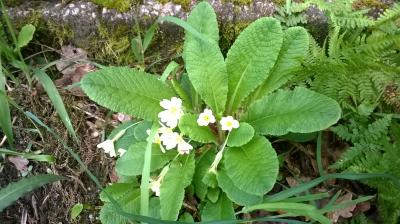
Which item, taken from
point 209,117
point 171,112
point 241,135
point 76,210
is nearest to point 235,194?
point 241,135

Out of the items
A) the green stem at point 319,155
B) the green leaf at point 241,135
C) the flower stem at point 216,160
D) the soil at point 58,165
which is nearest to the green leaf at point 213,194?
the flower stem at point 216,160

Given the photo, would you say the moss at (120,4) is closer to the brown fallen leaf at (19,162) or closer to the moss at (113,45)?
the moss at (113,45)

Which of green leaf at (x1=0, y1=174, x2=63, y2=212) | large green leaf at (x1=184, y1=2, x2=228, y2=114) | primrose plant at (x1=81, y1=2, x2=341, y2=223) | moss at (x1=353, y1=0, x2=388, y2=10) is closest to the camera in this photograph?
primrose plant at (x1=81, y1=2, x2=341, y2=223)

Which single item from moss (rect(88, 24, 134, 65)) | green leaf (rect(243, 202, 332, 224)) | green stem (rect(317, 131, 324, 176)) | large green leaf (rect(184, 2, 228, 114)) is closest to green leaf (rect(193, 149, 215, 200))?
large green leaf (rect(184, 2, 228, 114))

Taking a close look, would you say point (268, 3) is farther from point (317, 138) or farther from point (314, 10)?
point (317, 138)

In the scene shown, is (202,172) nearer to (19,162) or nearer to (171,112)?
(171,112)

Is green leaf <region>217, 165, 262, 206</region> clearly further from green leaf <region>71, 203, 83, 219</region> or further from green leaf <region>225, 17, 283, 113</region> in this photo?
green leaf <region>71, 203, 83, 219</region>
